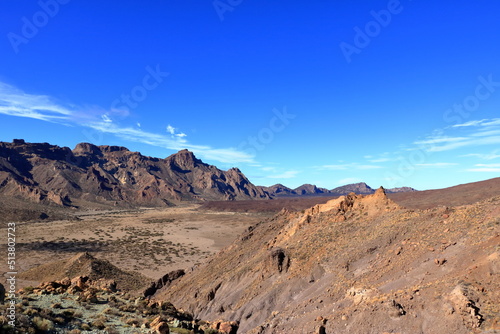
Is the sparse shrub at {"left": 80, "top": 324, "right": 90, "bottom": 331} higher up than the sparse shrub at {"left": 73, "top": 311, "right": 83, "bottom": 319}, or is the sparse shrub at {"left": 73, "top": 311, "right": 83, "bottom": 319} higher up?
the sparse shrub at {"left": 80, "top": 324, "right": 90, "bottom": 331}

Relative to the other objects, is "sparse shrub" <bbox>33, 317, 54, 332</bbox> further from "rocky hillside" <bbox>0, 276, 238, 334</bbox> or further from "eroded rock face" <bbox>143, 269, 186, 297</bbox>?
"eroded rock face" <bbox>143, 269, 186, 297</bbox>

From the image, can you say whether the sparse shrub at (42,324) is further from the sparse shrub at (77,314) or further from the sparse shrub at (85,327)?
the sparse shrub at (77,314)

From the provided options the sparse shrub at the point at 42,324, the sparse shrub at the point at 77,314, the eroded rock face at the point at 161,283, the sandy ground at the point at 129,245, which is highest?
the sparse shrub at the point at 42,324

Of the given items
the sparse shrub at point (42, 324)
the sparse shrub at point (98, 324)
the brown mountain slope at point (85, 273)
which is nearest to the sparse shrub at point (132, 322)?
the sparse shrub at point (98, 324)

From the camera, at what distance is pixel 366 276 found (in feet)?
52.2

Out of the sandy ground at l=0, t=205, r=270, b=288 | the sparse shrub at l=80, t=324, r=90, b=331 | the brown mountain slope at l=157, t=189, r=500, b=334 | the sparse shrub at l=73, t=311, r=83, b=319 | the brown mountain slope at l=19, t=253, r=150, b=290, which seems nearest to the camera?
the sparse shrub at l=80, t=324, r=90, b=331

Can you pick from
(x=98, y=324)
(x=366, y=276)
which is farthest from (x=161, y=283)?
(x=366, y=276)

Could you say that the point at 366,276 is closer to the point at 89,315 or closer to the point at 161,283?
Result: the point at 89,315

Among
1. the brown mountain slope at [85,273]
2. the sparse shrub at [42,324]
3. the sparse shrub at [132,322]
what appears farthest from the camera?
the brown mountain slope at [85,273]

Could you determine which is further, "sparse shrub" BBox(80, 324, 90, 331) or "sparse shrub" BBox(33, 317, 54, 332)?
"sparse shrub" BBox(80, 324, 90, 331)

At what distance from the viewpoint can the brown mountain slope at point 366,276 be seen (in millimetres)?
11344

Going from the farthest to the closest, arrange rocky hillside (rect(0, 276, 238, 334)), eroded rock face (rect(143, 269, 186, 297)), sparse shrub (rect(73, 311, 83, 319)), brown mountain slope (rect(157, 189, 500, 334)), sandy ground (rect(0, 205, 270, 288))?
sandy ground (rect(0, 205, 270, 288)) → eroded rock face (rect(143, 269, 186, 297)) → sparse shrub (rect(73, 311, 83, 319)) → brown mountain slope (rect(157, 189, 500, 334)) → rocky hillside (rect(0, 276, 238, 334))

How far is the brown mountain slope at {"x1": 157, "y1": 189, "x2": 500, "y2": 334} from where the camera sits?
11344 millimetres

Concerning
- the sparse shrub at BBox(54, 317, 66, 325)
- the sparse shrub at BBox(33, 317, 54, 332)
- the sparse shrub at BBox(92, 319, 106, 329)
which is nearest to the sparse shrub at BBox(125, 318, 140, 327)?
the sparse shrub at BBox(92, 319, 106, 329)
